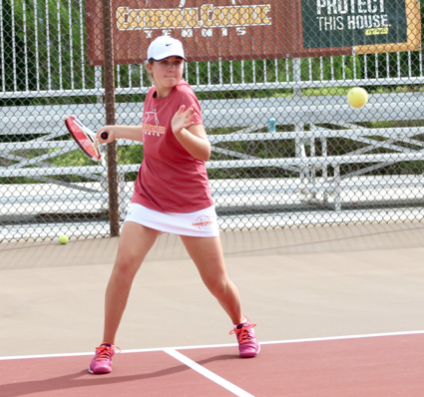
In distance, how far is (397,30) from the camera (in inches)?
386

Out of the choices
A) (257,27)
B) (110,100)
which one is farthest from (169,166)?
(257,27)

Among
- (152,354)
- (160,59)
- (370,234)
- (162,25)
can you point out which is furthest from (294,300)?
(162,25)

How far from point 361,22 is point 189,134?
269 inches

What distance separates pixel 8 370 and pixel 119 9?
6242 mm

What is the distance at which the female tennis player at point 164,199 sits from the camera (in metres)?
3.86

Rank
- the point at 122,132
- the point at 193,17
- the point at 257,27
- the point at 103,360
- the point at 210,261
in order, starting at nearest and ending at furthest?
the point at 103,360 → the point at 210,261 → the point at 122,132 → the point at 193,17 → the point at 257,27

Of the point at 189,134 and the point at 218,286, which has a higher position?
the point at 189,134

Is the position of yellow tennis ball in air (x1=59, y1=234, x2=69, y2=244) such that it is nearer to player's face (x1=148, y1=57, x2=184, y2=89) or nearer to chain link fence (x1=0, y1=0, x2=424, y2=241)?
chain link fence (x1=0, y1=0, x2=424, y2=241)

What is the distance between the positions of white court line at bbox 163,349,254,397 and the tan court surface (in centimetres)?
27

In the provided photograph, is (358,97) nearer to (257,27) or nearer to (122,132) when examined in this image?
(257,27)

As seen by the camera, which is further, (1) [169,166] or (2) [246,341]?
(2) [246,341]

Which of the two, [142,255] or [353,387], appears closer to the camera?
[353,387]

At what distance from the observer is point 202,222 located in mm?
3973

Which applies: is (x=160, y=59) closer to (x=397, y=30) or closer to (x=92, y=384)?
(x=92, y=384)
